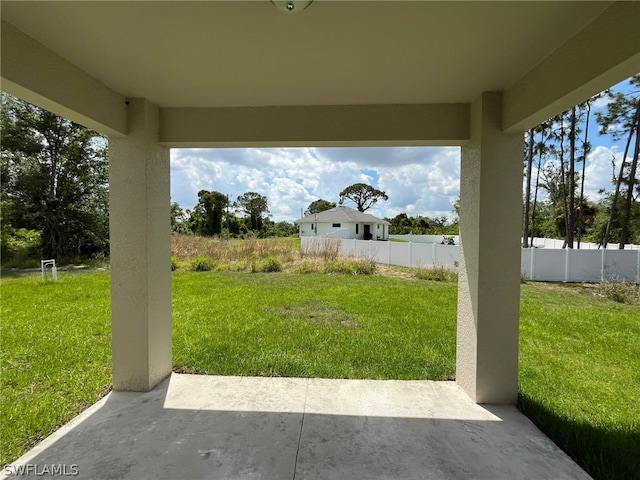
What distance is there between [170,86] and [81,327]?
14.9 feet

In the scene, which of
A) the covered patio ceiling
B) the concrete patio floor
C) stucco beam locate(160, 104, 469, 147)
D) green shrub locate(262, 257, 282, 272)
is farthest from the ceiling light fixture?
green shrub locate(262, 257, 282, 272)

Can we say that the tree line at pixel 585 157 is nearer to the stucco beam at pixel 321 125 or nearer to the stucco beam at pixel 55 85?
the stucco beam at pixel 321 125

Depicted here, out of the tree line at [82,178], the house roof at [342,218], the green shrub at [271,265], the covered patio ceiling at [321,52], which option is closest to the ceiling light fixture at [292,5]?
the covered patio ceiling at [321,52]

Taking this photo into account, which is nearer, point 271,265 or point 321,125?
point 321,125

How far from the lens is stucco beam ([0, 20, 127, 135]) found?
6.70ft

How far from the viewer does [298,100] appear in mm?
3143

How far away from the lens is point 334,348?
14.5 feet

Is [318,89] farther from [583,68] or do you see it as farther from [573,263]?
[573,263]

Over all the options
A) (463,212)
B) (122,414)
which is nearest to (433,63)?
(463,212)

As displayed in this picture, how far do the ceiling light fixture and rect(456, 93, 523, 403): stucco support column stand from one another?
207 centimetres

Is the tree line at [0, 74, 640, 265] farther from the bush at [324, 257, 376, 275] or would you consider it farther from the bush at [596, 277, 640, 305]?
the bush at [324, 257, 376, 275]

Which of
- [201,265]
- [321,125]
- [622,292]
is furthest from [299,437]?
[201,265]

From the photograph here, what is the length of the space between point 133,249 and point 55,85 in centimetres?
151

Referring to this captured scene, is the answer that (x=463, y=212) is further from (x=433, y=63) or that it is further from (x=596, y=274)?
(x=596, y=274)
